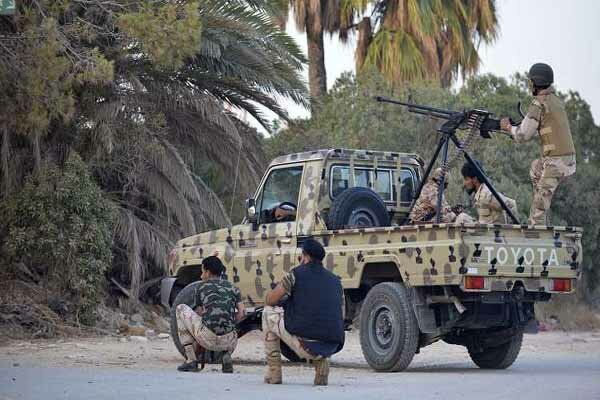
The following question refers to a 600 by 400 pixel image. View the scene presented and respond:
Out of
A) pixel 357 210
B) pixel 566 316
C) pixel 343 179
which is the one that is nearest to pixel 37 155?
pixel 343 179

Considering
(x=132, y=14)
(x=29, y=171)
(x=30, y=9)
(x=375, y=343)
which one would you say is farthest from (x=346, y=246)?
(x=29, y=171)

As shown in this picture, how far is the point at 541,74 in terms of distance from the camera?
1315cm

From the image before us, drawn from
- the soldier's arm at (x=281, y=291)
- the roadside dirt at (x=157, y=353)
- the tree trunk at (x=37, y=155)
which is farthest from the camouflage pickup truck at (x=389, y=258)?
the tree trunk at (x=37, y=155)

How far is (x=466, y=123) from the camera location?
44.9ft

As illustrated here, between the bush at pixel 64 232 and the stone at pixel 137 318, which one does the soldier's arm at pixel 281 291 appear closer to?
the bush at pixel 64 232

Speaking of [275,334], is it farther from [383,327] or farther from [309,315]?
[383,327]

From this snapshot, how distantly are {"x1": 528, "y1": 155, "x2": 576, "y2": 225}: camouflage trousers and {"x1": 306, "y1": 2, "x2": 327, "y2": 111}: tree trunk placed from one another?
18.2m

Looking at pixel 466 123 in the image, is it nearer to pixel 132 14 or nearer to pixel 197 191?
pixel 132 14

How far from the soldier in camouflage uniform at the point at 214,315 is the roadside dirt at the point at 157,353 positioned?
32.3 inches

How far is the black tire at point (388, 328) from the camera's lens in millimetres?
12703

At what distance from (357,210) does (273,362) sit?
127 inches

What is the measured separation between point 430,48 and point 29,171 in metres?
15.4

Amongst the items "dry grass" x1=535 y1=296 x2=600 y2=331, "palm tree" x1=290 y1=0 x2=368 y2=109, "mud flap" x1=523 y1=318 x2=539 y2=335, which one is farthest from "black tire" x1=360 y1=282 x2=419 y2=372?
"palm tree" x1=290 y1=0 x2=368 y2=109

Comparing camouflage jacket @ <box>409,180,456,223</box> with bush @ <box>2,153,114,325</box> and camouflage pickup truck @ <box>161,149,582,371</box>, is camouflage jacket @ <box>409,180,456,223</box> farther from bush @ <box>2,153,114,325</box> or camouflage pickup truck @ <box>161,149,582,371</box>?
bush @ <box>2,153,114,325</box>
